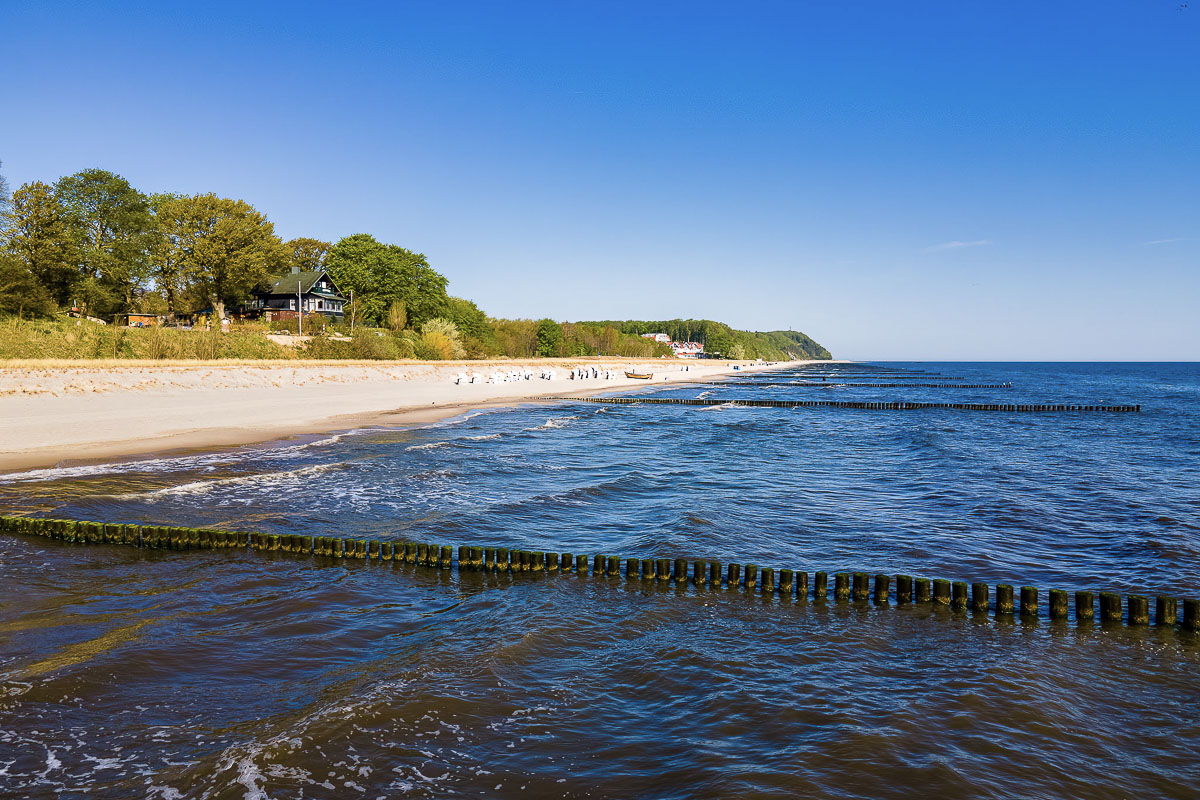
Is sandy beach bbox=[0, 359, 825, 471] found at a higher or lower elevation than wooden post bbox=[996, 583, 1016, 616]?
higher

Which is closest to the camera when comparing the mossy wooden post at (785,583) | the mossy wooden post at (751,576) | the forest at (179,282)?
the mossy wooden post at (785,583)

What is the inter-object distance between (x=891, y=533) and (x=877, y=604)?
15.3 feet

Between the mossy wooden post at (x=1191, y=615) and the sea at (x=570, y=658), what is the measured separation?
40cm

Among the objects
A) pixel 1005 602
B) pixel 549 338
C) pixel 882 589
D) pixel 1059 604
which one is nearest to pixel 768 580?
pixel 882 589

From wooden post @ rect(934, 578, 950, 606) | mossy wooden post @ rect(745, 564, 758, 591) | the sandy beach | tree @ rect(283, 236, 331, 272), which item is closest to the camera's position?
wooden post @ rect(934, 578, 950, 606)

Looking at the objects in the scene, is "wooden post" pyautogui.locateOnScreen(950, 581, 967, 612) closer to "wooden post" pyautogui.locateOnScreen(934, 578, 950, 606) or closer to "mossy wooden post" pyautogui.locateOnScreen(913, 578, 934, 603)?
"wooden post" pyautogui.locateOnScreen(934, 578, 950, 606)

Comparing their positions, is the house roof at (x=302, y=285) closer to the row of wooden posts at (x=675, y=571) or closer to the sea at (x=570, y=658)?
the sea at (x=570, y=658)

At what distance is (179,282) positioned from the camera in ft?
248

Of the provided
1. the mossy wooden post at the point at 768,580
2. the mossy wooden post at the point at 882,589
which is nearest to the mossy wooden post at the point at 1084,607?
the mossy wooden post at the point at 882,589

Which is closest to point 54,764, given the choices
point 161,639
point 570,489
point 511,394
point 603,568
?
point 161,639

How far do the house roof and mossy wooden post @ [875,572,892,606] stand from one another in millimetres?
87550

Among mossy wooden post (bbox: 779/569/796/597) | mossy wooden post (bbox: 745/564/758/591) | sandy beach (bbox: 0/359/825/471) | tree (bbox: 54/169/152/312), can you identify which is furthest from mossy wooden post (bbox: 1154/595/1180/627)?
tree (bbox: 54/169/152/312)

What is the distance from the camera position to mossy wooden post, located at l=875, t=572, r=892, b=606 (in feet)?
31.4

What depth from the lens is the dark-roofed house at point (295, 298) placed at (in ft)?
284
